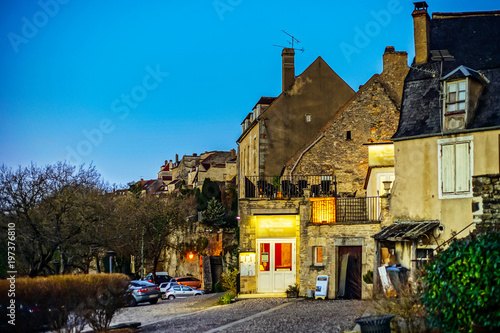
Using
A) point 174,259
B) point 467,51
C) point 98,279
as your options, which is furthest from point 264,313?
point 174,259

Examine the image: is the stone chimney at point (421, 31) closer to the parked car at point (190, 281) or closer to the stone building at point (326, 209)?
the stone building at point (326, 209)

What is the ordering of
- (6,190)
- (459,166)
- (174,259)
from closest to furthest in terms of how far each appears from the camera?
(459,166) → (6,190) → (174,259)

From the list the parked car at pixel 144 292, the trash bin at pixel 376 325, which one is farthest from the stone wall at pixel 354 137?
the trash bin at pixel 376 325

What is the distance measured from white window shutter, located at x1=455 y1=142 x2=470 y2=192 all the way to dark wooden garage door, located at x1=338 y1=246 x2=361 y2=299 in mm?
6209

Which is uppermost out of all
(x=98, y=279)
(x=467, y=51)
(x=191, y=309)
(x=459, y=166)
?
(x=467, y=51)

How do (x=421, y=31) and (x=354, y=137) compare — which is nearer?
(x=421, y=31)

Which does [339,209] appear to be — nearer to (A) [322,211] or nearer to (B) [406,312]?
(A) [322,211]

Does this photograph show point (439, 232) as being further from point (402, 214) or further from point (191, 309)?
point (191, 309)

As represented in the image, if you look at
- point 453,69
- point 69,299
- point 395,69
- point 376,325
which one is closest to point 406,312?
point 376,325

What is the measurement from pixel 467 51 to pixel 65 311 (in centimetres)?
1602

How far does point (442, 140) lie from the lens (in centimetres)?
2173

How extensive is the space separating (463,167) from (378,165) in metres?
6.03

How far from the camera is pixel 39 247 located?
29469mm

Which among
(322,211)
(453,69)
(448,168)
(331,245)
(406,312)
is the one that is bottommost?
(406,312)
